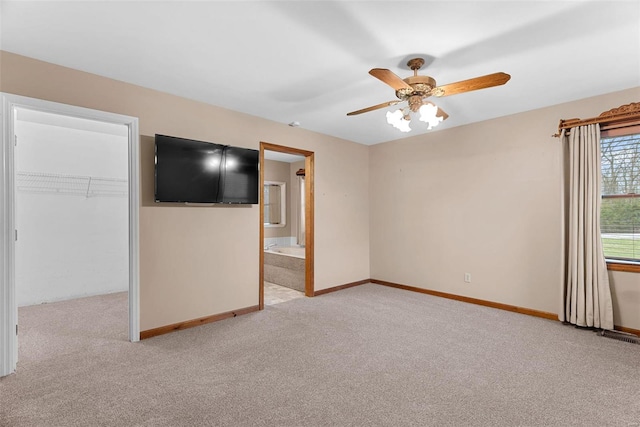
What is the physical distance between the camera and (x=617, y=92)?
133 inches

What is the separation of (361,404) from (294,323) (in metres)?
1.66

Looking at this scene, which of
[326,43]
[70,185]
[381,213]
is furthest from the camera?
[381,213]

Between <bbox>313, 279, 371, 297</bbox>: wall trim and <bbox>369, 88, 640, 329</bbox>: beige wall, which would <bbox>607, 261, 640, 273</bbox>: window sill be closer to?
<bbox>369, 88, 640, 329</bbox>: beige wall

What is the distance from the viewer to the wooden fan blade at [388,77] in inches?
85.3

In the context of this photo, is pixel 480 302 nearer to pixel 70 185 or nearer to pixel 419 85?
pixel 419 85

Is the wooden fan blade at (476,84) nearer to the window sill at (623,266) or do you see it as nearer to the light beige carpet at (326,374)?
the light beige carpet at (326,374)

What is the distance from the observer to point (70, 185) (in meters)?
4.91

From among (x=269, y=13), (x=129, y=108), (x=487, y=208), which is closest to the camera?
(x=269, y=13)

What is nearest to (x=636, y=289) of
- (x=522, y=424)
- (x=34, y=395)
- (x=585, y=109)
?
(x=585, y=109)

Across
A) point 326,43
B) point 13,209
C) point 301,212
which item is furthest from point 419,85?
point 301,212

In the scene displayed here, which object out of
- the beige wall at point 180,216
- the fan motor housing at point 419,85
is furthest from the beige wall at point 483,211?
the fan motor housing at point 419,85

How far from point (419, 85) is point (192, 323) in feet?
10.9

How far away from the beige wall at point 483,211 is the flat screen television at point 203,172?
99.9 inches

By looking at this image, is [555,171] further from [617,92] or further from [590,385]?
[590,385]
